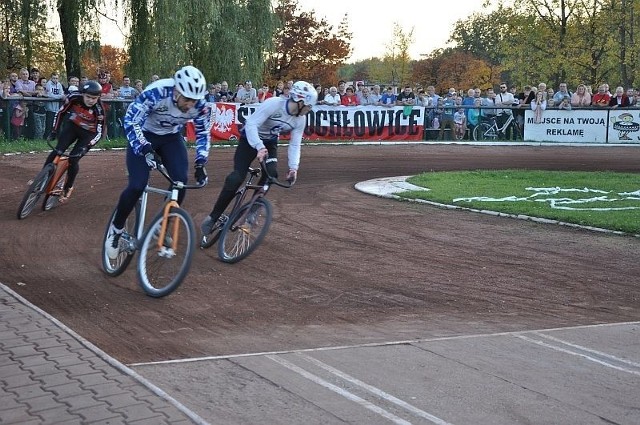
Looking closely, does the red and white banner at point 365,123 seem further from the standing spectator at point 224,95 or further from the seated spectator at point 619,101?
the seated spectator at point 619,101

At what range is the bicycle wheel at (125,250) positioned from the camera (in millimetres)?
8773

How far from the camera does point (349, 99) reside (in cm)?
3141

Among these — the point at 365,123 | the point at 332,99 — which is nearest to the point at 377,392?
the point at 332,99

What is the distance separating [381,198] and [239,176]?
21.5ft

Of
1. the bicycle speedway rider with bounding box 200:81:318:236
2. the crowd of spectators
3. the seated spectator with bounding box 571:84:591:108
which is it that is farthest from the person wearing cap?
the bicycle speedway rider with bounding box 200:81:318:236

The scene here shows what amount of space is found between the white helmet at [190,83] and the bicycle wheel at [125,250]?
1.42 metres

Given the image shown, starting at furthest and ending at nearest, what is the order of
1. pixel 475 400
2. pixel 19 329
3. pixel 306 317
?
pixel 306 317
pixel 19 329
pixel 475 400

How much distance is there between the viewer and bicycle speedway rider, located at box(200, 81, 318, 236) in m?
9.78

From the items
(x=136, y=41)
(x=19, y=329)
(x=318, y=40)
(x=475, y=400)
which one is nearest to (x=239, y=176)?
(x=19, y=329)

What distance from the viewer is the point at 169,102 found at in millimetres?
8609

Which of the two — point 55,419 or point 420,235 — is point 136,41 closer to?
A: point 420,235

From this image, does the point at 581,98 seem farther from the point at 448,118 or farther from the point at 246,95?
the point at 246,95

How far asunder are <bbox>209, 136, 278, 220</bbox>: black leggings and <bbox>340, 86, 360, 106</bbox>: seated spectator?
69.3 ft

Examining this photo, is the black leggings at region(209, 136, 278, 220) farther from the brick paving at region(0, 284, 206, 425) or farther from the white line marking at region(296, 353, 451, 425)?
the white line marking at region(296, 353, 451, 425)
